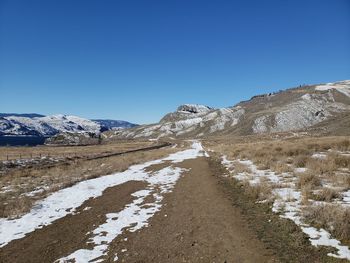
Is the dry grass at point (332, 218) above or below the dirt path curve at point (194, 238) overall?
above

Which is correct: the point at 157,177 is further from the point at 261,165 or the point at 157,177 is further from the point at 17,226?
the point at 17,226

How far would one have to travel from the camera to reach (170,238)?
9297 mm

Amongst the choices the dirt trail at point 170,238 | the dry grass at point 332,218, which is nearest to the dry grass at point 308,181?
the dry grass at point 332,218

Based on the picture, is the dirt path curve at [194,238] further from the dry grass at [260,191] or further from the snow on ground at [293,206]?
the snow on ground at [293,206]

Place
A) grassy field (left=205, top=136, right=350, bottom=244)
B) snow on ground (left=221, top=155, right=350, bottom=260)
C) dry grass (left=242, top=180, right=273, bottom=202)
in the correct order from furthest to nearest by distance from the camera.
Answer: dry grass (left=242, top=180, right=273, bottom=202), grassy field (left=205, top=136, right=350, bottom=244), snow on ground (left=221, top=155, right=350, bottom=260)

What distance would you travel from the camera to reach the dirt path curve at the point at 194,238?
7848 millimetres

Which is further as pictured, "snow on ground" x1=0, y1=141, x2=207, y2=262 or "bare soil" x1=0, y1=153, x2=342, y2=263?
"snow on ground" x1=0, y1=141, x2=207, y2=262

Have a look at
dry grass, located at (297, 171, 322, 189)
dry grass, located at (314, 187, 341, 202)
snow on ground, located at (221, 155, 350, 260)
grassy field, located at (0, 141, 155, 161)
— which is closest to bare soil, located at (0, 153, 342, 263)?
snow on ground, located at (221, 155, 350, 260)

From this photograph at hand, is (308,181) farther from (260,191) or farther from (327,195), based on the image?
(327,195)

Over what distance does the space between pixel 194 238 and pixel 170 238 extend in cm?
77

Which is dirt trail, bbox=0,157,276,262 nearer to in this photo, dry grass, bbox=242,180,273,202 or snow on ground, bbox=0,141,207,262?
snow on ground, bbox=0,141,207,262

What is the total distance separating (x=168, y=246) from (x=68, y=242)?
3.38 meters

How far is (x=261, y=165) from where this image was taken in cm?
2128

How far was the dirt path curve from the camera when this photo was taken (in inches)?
309
